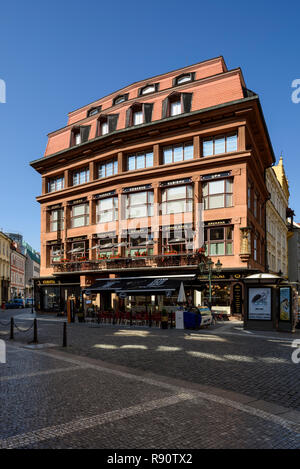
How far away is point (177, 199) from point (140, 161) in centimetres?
582

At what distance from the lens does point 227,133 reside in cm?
3002

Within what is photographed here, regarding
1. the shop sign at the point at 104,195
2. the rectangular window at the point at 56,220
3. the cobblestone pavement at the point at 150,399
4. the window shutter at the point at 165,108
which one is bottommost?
the cobblestone pavement at the point at 150,399

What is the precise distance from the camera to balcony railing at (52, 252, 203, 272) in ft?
95.4

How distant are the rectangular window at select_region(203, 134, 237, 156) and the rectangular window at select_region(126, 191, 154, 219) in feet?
20.6

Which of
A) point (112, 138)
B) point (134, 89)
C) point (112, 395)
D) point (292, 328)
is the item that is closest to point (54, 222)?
point (112, 138)

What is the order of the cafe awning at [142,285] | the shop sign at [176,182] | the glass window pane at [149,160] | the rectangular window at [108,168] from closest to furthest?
the cafe awning at [142,285], the shop sign at [176,182], the glass window pane at [149,160], the rectangular window at [108,168]

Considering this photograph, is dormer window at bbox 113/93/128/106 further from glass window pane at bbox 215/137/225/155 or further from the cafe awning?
the cafe awning

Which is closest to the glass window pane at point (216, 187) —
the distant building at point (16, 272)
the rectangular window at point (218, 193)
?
the rectangular window at point (218, 193)

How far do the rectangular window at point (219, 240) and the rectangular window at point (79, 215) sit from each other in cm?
1361

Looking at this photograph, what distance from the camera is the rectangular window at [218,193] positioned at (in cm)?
2938

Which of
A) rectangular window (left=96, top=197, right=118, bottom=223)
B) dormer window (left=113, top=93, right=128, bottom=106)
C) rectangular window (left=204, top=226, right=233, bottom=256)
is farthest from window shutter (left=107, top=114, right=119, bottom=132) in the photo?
rectangular window (left=204, top=226, right=233, bottom=256)

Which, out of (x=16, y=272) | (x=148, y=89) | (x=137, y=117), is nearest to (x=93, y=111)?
(x=148, y=89)

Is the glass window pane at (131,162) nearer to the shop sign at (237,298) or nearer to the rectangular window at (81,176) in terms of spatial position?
the rectangular window at (81,176)
